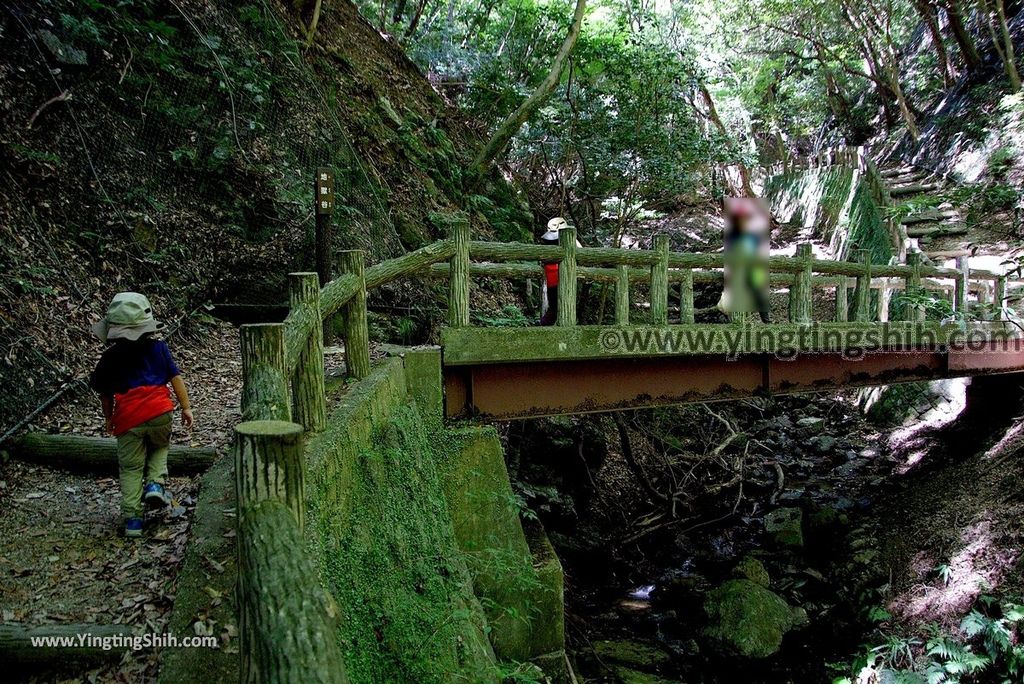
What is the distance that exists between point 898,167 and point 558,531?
20.3m

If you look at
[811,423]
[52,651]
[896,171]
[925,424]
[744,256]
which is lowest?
[811,423]

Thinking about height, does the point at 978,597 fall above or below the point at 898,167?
below

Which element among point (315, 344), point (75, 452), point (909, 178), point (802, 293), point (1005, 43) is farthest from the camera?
point (909, 178)

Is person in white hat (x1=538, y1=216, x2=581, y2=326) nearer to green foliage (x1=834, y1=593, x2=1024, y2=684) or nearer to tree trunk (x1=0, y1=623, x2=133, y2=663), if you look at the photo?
green foliage (x1=834, y1=593, x2=1024, y2=684)

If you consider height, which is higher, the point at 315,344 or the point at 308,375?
the point at 315,344

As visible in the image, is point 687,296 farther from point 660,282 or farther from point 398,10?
point 398,10

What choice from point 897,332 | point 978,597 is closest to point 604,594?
point 978,597

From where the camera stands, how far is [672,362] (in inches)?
302

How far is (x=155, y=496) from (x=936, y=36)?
26.2 metres

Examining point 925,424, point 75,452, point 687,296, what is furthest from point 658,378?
point 925,424

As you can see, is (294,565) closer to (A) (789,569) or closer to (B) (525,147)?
(A) (789,569)

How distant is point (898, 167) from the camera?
22.9m

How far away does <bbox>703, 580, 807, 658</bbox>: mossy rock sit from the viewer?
8.26 m

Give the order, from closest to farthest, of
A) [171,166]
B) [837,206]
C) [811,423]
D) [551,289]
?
[551,289] < [171,166] < [811,423] < [837,206]
